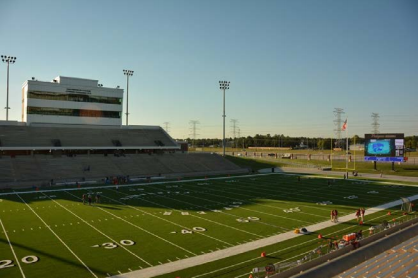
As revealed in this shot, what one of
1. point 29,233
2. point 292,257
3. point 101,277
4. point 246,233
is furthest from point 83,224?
point 292,257

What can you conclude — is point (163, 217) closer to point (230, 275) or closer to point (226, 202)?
point (226, 202)

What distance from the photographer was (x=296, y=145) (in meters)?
144

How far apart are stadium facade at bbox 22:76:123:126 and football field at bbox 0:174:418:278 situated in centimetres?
2449

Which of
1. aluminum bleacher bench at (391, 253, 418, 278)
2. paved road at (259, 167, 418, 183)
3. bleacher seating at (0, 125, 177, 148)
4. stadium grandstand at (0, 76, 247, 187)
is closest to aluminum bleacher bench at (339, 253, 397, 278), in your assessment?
aluminum bleacher bench at (391, 253, 418, 278)

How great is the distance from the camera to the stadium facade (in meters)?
51.2

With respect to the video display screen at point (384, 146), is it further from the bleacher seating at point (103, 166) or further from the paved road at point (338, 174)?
the bleacher seating at point (103, 166)

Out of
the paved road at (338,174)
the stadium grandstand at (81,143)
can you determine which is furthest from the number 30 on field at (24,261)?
the paved road at (338,174)

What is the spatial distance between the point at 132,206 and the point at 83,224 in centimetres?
540

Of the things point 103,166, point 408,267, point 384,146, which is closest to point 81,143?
point 103,166

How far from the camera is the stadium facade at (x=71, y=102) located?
51250mm

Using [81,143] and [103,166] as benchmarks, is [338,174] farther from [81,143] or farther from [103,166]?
[81,143]

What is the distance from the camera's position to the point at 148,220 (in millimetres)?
20266

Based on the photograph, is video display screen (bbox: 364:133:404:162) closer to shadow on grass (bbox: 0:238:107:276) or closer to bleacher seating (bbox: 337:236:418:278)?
bleacher seating (bbox: 337:236:418:278)

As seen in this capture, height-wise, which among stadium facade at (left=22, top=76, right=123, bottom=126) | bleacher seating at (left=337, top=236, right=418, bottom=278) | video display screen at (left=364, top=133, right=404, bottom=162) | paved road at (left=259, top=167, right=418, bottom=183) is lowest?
paved road at (left=259, top=167, right=418, bottom=183)
